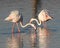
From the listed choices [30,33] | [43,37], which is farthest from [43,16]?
[43,37]

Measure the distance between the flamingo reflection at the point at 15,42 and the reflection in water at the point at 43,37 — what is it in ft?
2.11

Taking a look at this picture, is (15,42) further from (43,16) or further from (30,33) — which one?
(43,16)

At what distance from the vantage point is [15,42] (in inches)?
516

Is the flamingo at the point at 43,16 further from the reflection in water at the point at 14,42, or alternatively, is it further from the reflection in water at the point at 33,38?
the reflection in water at the point at 14,42

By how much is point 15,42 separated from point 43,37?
1184 millimetres

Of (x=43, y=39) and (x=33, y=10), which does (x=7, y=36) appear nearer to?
(x=43, y=39)

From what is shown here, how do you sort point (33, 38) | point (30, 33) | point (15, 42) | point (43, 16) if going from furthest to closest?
point (43, 16) < point (30, 33) < point (33, 38) < point (15, 42)

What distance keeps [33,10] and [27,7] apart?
1.26m

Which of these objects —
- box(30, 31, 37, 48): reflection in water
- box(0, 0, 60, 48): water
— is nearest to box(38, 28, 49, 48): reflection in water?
box(0, 0, 60, 48): water

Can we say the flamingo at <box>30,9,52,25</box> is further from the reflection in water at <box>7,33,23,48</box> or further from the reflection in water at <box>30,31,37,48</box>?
the reflection in water at <box>7,33,23,48</box>

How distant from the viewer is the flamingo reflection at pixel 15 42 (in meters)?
12.5

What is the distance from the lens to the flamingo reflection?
494 inches

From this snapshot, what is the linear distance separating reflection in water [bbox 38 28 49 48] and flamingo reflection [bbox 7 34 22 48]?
0.64 metres

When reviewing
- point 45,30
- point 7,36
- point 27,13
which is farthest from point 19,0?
point 7,36
